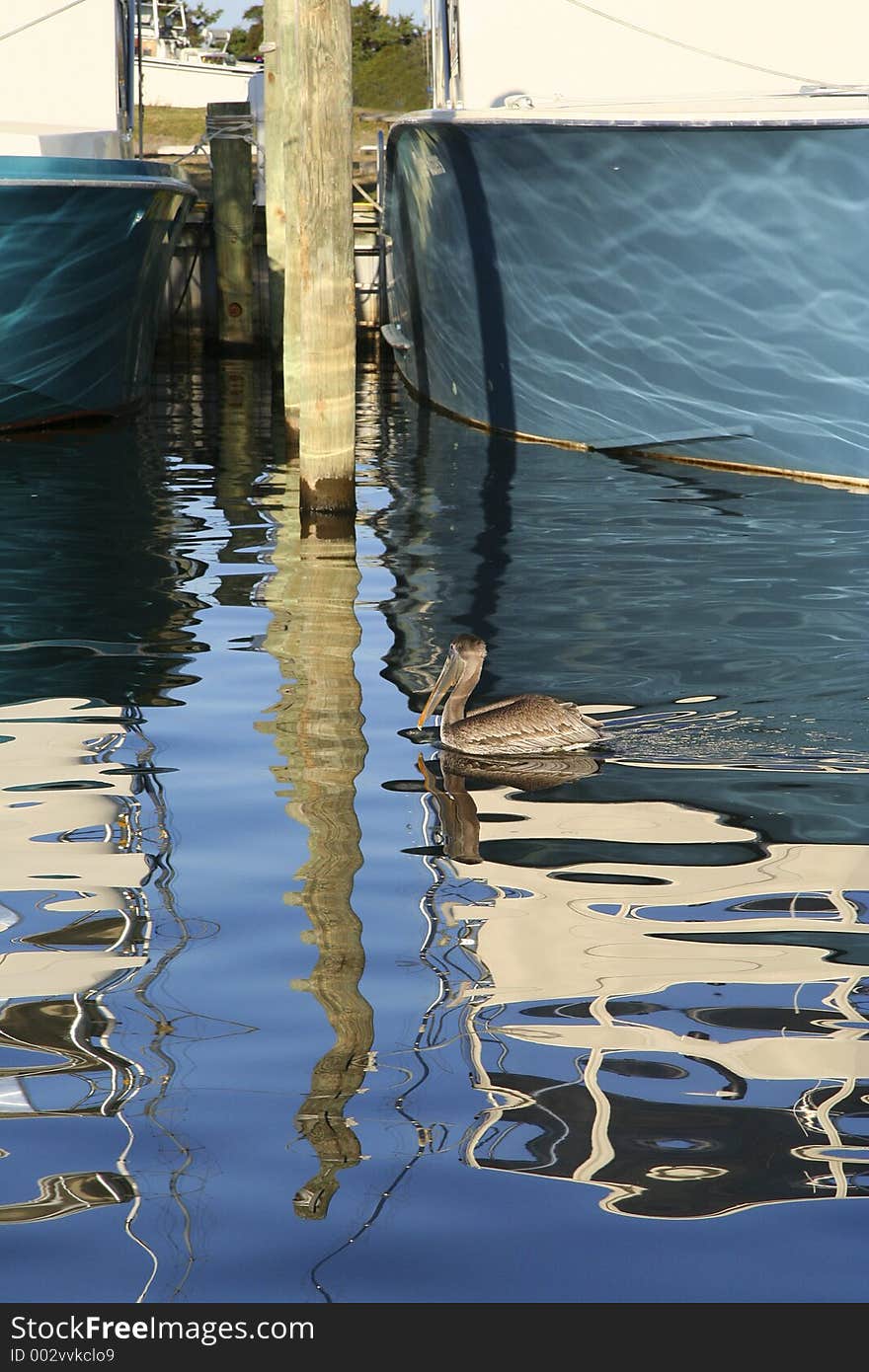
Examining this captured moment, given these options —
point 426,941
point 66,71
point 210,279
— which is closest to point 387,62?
point 210,279

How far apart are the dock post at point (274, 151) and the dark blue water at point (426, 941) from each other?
797cm

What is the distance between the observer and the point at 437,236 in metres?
14.5

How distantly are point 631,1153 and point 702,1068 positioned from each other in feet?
1.43

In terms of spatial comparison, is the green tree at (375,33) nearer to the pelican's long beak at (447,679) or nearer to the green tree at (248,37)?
the green tree at (248,37)

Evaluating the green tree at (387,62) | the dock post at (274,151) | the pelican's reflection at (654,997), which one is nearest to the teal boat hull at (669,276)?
the dock post at (274,151)

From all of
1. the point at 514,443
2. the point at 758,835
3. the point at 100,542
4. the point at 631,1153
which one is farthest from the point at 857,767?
the point at 514,443

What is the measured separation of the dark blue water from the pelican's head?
0.19m

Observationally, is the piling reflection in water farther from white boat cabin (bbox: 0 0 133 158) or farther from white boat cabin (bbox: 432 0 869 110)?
white boat cabin (bbox: 0 0 133 158)

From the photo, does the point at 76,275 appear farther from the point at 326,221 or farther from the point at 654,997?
the point at 654,997

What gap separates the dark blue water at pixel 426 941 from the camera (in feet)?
10.9

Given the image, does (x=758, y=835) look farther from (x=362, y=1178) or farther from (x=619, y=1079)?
(x=362, y=1178)

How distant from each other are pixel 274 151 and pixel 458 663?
11.6 metres

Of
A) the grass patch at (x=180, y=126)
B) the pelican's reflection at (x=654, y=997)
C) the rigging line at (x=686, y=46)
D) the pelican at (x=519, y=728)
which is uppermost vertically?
the grass patch at (x=180, y=126)

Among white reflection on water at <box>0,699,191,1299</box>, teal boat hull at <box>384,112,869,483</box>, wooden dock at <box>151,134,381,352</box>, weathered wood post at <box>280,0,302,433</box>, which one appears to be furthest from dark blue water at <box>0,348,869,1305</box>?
wooden dock at <box>151,134,381,352</box>
